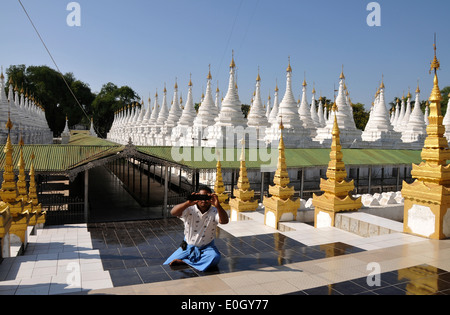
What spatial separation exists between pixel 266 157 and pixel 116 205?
27.2ft

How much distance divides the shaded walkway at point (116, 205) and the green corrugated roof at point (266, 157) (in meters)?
2.86

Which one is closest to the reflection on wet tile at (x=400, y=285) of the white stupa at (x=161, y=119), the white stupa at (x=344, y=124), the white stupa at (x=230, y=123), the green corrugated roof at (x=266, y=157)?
the green corrugated roof at (x=266, y=157)

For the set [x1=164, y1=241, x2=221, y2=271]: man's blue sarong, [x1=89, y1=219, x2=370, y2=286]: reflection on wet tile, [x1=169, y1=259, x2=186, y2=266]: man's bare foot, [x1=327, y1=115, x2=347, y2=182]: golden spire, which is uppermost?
[x1=327, y1=115, x2=347, y2=182]: golden spire

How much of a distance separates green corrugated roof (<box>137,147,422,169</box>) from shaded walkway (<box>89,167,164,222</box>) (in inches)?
112

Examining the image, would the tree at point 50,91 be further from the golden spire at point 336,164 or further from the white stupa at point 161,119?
the golden spire at point 336,164

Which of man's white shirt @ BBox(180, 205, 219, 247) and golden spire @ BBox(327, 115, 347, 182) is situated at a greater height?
golden spire @ BBox(327, 115, 347, 182)

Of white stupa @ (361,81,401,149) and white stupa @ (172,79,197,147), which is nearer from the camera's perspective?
white stupa @ (361,81,401,149)

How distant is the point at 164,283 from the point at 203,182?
16.5 m

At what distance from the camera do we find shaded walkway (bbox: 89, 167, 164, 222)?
52.1 feet

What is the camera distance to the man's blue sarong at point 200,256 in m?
6.04

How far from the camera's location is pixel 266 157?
18469mm

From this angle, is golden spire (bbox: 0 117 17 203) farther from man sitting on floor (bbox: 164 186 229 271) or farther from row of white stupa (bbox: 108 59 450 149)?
row of white stupa (bbox: 108 59 450 149)

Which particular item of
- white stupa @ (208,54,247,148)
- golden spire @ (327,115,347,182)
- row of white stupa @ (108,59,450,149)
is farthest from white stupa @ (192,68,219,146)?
golden spire @ (327,115,347,182)

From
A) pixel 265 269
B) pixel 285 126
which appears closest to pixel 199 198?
pixel 265 269
